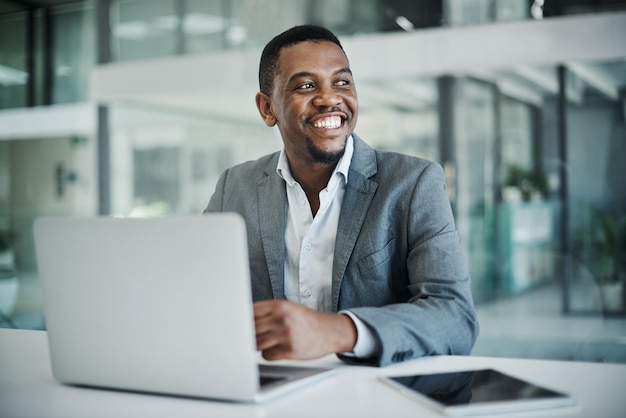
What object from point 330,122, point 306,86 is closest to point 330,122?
point 330,122

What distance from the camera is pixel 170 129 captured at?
6.23 metres

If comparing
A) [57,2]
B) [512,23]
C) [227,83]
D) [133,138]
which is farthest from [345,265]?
[57,2]

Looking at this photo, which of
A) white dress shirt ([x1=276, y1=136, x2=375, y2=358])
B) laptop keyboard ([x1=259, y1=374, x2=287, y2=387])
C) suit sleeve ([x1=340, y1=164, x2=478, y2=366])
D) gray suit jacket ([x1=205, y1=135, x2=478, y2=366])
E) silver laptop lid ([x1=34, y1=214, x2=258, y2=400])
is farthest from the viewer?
white dress shirt ([x1=276, y1=136, x2=375, y2=358])

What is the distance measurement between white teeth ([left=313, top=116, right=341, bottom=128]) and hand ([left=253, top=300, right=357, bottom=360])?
0.82m

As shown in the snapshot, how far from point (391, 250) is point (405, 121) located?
372cm

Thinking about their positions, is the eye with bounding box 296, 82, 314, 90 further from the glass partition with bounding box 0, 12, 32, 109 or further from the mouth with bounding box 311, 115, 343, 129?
the glass partition with bounding box 0, 12, 32, 109

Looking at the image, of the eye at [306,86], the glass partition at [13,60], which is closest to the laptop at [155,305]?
the eye at [306,86]

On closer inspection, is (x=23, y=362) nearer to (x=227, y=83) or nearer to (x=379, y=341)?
(x=379, y=341)

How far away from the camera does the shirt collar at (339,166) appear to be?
1883 millimetres

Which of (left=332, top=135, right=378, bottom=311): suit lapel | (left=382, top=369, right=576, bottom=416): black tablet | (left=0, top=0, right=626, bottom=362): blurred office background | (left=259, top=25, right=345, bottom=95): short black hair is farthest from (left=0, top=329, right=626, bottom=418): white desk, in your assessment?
(left=0, top=0, right=626, bottom=362): blurred office background

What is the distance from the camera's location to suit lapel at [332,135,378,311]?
5.75 feet

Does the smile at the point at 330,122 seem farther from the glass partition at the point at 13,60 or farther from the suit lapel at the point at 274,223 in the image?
the glass partition at the point at 13,60

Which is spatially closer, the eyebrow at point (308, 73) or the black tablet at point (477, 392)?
the black tablet at point (477, 392)

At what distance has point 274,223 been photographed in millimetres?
1924
